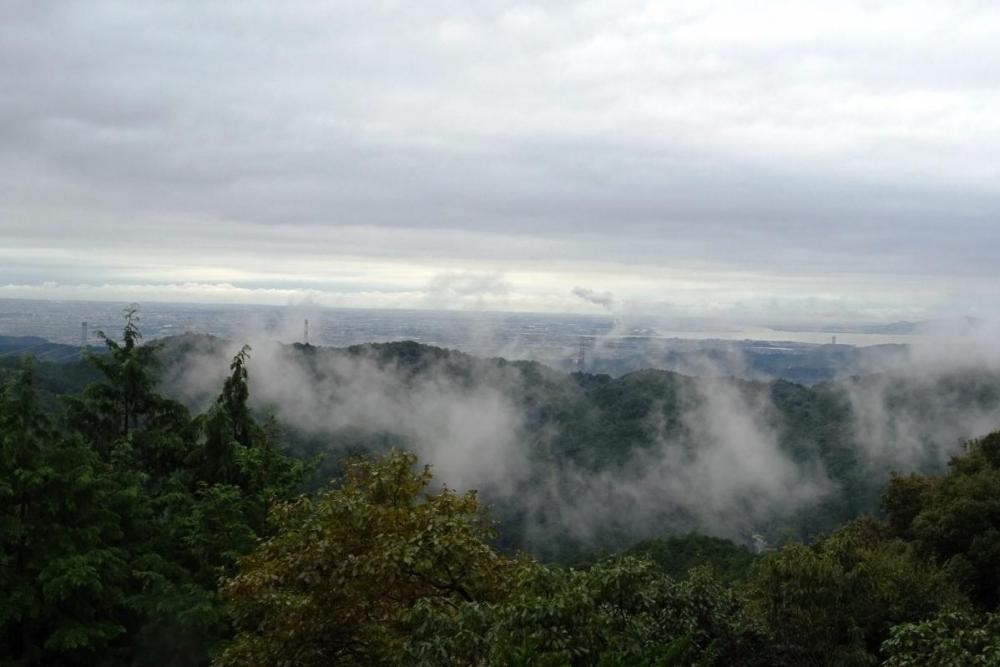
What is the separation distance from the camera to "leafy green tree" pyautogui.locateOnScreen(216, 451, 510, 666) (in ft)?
35.2

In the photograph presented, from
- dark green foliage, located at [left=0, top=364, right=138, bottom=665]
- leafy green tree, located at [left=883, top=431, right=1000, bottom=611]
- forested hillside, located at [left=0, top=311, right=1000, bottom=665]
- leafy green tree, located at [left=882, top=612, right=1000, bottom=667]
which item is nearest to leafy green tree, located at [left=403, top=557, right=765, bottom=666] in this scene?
forested hillside, located at [left=0, top=311, right=1000, bottom=665]

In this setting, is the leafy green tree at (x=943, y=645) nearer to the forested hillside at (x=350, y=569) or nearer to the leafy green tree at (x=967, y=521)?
the forested hillside at (x=350, y=569)

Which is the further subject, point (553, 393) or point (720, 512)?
point (553, 393)

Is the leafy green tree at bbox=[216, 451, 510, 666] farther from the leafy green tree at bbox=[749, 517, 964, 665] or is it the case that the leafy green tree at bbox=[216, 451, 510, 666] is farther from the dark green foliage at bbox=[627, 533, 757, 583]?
the dark green foliage at bbox=[627, 533, 757, 583]

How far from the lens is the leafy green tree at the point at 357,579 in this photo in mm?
10727

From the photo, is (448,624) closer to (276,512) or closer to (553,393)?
(276,512)

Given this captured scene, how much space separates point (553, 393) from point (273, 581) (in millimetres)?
124803

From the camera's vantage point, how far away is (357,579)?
10.8m

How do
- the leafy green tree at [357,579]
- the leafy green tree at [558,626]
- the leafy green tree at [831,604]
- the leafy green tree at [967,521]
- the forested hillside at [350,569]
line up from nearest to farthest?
1. the leafy green tree at [558,626]
2. the forested hillside at [350,569]
3. the leafy green tree at [357,579]
4. the leafy green tree at [831,604]
5. the leafy green tree at [967,521]

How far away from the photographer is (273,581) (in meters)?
11.2

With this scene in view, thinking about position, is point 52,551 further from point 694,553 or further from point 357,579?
point 694,553

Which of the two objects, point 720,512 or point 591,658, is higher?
Answer: point 591,658

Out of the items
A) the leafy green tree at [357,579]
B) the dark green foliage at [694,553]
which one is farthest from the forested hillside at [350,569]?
the dark green foliage at [694,553]

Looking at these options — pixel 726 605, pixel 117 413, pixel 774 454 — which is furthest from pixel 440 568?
pixel 774 454
